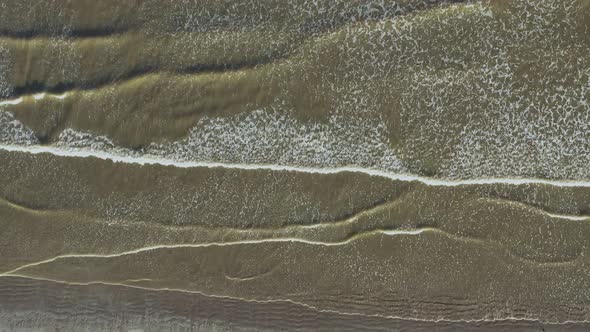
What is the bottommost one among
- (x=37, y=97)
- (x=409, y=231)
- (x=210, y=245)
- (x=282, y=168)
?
(x=210, y=245)

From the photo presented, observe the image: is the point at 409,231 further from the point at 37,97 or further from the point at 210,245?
the point at 37,97

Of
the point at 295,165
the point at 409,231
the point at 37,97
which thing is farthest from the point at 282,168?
the point at 37,97

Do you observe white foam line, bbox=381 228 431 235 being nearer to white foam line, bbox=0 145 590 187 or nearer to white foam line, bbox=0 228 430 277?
white foam line, bbox=0 228 430 277

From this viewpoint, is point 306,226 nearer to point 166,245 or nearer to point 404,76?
point 166,245

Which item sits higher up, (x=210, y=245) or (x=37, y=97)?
(x=37, y=97)

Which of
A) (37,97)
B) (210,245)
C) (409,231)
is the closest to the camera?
(409,231)

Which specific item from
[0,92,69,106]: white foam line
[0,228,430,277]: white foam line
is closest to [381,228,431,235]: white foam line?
[0,228,430,277]: white foam line

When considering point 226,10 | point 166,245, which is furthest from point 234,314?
point 226,10

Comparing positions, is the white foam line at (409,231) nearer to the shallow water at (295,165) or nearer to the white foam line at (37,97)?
the shallow water at (295,165)

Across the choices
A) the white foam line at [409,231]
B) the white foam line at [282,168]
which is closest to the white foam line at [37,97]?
the white foam line at [282,168]
